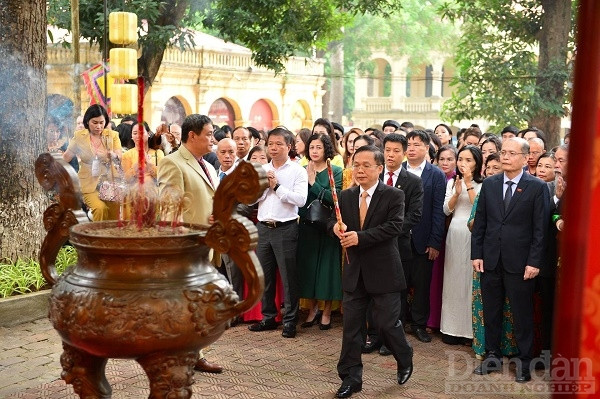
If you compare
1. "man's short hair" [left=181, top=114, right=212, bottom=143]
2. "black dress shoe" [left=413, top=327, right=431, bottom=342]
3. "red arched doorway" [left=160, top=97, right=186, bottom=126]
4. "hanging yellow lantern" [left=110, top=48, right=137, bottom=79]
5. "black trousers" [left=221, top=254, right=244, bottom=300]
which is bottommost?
"black dress shoe" [left=413, top=327, right=431, bottom=342]

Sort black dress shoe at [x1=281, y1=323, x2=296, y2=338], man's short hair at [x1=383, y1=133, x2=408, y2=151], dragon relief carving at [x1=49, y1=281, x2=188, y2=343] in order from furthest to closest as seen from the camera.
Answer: black dress shoe at [x1=281, y1=323, x2=296, y2=338] → man's short hair at [x1=383, y1=133, x2=408, y2=151] → dragon relief carving at [x1=49, y1=281, x2=188, y2=343]

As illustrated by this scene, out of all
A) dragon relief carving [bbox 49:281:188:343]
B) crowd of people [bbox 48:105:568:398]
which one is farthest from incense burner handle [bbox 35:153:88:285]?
crowd of people [bbox 48:105:568:398]

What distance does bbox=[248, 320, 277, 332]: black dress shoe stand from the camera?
7.59m

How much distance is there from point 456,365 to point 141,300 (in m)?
3.65

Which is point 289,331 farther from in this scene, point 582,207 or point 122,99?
point 582,207

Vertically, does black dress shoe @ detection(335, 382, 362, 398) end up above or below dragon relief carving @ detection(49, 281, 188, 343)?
below

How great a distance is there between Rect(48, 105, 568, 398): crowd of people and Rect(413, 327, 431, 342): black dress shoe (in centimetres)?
2

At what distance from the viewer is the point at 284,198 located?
736 centimetres

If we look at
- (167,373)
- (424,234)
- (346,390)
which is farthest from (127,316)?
(424,234)

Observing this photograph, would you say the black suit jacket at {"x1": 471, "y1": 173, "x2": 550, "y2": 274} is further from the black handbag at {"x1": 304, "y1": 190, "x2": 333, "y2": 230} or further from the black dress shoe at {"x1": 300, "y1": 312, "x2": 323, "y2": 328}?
the black dress shoe at {"x1": 300, "y1": 312, "x2": 323, "y2": 328}

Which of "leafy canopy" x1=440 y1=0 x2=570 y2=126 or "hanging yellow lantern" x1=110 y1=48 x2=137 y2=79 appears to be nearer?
"hanging yellow lantern" x1=110 y1=48 x2=137 y2=79

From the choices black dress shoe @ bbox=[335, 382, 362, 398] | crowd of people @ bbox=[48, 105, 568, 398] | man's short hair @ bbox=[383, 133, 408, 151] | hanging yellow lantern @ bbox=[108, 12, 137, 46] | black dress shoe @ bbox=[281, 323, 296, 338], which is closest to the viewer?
black dress shoe @ bbox=[335, 382, 362, 398]

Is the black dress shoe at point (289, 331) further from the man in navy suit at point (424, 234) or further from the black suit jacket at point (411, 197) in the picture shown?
the black suit jacket at point (411, 197)

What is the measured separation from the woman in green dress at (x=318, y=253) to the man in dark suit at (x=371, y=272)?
183cm
